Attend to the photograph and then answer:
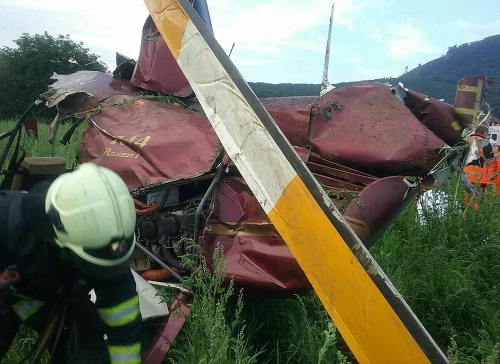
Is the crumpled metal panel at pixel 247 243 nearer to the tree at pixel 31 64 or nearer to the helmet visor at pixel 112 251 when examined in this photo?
the helmet visor at pixel 112 251

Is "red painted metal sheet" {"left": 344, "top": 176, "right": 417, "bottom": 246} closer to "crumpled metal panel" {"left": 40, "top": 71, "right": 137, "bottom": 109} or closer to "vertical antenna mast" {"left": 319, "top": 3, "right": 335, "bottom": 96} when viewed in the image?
"vertical antenna mast" {"left": 319, "top": 3, "right": 335, "bottom": 96}

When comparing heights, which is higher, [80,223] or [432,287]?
[80,223]

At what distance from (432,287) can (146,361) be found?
197cm

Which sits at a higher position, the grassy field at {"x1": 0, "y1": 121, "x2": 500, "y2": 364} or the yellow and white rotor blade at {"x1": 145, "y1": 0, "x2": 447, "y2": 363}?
the yellow and white rotor blade at {"x1": 145, "y1": 0, "x2": 447, "y2": 363}

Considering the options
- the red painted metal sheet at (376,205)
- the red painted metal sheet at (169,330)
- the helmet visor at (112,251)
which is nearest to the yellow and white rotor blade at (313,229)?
the red painted metal sheet at (376,205)

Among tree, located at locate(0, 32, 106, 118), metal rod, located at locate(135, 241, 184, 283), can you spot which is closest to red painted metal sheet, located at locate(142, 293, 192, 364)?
metal rod, located at locate(135, 241, 184, 283)

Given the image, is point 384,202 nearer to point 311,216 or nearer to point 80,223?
point 311,216

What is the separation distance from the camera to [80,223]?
5.43 ft

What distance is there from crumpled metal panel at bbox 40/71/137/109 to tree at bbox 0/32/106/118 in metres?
26.0

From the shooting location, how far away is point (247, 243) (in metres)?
2.70

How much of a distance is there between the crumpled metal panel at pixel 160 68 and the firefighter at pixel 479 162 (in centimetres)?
211

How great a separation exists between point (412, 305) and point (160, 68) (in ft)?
8.56

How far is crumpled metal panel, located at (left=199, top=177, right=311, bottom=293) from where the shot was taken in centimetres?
256

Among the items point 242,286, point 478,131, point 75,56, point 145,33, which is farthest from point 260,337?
point 75,56
